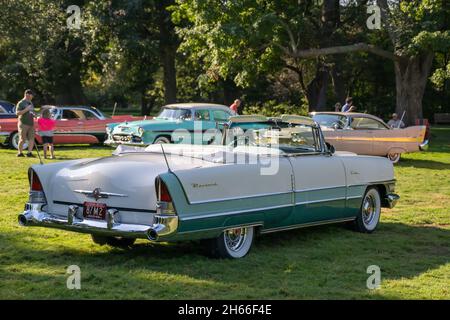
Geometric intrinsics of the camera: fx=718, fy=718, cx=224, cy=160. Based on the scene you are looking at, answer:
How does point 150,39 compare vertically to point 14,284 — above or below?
above

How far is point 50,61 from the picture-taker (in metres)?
37.2

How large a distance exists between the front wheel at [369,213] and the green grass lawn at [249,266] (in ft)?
0.52

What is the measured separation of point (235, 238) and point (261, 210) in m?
0.41

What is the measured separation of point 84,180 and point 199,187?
4.00 ft

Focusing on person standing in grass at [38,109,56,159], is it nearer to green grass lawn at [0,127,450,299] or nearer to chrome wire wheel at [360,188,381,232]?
green grass lawn at [0,127,450,299]

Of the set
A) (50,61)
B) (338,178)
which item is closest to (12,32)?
(50,61)

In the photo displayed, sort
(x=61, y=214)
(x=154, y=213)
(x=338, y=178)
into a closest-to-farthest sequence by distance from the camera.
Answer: (x=154, y=213) → (x=61, y=214) → (x=338, y=178)

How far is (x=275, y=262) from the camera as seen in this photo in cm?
750

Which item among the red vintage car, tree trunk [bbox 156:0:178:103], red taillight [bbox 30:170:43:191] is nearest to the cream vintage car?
the red vintage car

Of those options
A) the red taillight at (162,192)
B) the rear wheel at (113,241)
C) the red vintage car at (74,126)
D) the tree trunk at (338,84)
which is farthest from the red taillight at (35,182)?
the tree trunk at (338,84)

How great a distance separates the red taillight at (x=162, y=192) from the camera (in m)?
6.76

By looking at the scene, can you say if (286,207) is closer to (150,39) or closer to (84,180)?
(84,180)

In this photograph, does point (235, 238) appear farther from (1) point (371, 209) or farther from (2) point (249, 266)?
(1) point (371, 209)

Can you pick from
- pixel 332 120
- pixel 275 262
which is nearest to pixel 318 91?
pixel 332 120
